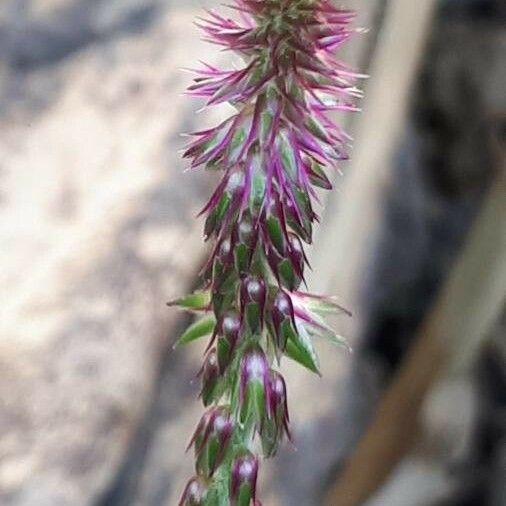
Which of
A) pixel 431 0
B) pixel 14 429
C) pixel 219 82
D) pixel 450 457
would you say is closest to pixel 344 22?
pixel 219 82

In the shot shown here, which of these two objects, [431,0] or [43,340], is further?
[431,0]

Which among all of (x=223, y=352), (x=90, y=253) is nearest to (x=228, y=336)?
(x=223, y=352)

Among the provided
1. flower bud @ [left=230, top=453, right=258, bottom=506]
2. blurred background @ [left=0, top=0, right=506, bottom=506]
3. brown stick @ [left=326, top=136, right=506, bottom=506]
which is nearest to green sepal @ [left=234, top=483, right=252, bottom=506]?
flower bud @ [left=230, top=453, right=258, bottom=506]

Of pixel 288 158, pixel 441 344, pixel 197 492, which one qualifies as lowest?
pixel 441 344

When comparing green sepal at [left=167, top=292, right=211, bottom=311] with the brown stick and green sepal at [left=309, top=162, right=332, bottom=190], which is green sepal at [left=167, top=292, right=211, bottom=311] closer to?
green sepal at [left=309, top=162, right=332, bottom=190]

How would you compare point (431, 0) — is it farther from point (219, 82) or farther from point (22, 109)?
point (219, 82)

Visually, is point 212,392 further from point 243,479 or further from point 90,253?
point 90,253

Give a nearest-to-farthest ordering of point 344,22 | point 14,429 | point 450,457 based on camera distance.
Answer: point 344,22 < point 14,429 < point 450,457
